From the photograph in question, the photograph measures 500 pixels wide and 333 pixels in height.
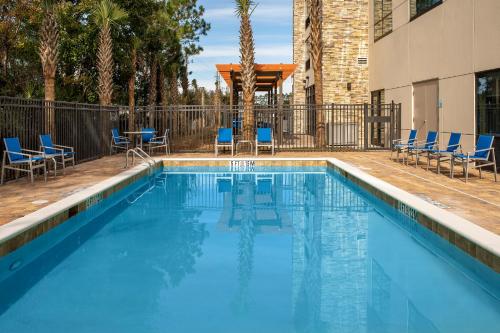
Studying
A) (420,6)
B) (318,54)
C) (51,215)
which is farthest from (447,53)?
(51,215)

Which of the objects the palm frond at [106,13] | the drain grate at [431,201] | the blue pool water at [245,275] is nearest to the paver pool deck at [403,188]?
the drain grate at [431,201]

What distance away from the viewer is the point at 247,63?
63.0 ft

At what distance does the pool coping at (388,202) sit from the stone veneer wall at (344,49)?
11.1 metres

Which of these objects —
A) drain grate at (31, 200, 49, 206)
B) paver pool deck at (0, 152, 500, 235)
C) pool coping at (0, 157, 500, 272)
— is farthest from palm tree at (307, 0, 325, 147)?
drain grate at (31, 200, 49, 206)

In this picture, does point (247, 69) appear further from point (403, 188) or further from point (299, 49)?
point (299, 49)

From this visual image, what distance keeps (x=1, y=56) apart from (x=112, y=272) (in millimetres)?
20070

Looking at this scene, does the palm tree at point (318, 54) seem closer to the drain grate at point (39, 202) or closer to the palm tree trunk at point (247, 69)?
the palm tree trunk at point (247, 69)

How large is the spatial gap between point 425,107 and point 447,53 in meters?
2.40

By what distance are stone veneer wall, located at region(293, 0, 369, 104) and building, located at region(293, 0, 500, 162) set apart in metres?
0.04

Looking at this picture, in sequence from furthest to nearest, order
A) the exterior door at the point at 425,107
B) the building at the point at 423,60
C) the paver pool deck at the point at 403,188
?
the exterior door at the point at 425,107 < the building at the point at 423,60 < the paver pool deck at the point at 403,188

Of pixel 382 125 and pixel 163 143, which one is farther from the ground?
pixel 382 125

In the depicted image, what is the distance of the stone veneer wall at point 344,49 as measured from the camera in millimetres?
21734

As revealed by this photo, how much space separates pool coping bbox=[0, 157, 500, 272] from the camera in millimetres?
5188

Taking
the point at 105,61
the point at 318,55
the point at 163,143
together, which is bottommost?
the point at 163,143
